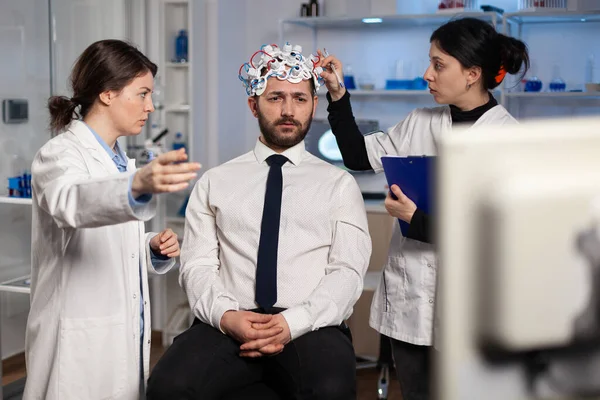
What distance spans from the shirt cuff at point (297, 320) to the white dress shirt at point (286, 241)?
1.1 inches

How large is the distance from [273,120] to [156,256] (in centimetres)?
53

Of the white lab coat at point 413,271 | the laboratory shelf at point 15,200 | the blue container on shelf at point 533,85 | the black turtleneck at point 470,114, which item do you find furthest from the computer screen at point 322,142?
the black turtleneck at point 470,114

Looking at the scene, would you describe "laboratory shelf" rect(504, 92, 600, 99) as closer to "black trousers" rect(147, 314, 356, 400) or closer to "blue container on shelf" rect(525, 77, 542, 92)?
"blue container on shelf" rect(525, 77, 542, 92)

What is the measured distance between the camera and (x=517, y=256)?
554mm

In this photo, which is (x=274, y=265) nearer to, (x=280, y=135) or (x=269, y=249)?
(x=269, y=249)

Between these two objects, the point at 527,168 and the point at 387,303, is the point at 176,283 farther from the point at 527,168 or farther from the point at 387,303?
the point at 527,168

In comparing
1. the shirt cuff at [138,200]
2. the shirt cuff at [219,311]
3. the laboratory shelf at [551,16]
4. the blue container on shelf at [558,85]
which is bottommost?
the shirt cuff at [219,311]

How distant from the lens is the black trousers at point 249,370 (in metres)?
1.77

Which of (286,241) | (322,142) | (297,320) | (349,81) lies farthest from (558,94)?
(297,320)

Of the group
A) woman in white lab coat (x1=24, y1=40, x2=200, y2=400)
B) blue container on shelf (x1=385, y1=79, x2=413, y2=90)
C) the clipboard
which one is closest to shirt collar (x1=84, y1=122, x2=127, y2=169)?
woman in white lab coat (x1=24, y1=40, x2=200, y2=400)

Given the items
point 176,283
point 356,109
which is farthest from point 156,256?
point 356,109

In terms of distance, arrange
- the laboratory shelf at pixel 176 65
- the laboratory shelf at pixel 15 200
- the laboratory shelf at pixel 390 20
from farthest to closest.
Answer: the laboratory shelf at pixel 176 65 < the laboratory shelf at pixel 390 20 < the laboratory shelf at pixel 15 200

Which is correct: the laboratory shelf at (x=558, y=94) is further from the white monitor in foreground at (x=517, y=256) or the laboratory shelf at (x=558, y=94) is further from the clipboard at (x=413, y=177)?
the white monitor in foreground at (x=517, y=256)

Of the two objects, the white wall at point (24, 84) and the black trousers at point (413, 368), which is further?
the white wall at point (24, 84)
